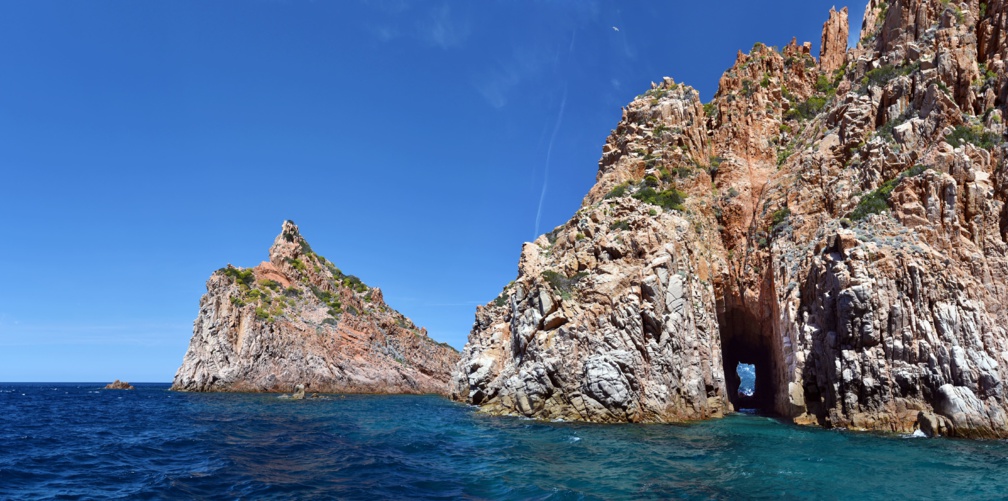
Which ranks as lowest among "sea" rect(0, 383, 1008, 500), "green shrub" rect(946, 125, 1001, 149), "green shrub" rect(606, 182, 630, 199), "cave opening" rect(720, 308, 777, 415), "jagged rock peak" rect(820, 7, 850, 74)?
"sea" rect(0, 383, 1008, 500)

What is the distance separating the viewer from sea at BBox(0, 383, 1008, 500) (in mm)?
17469

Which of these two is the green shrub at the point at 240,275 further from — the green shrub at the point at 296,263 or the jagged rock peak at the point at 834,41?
the jagged rock peak at the point at 834,41

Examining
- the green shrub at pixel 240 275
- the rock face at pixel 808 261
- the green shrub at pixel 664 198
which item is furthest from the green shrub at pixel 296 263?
the green shrub at pixel 664 198

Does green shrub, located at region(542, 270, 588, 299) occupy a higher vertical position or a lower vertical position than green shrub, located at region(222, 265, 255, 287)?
lower

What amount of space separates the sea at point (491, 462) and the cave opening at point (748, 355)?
1608 cm

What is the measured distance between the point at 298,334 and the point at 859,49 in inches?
3200

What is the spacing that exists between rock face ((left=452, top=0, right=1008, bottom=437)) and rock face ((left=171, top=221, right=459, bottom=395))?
1578 inches

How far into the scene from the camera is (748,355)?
2194 inches

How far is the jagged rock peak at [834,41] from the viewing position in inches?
2425

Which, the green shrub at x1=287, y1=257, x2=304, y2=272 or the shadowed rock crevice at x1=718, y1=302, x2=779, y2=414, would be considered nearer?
the shadowed rock crevice at x1=718, y1=302, x2=779, y2=414

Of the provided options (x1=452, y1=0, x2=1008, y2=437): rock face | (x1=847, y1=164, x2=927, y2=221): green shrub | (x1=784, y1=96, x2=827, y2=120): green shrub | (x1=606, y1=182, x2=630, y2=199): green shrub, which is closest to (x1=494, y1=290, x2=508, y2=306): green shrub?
(x1=452, y1=0, x2=1008, y2=437): rock face

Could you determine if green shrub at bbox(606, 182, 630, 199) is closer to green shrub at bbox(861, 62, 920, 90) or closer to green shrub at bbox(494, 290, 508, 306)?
green shrub at bbox(861, 62, 920, 90)

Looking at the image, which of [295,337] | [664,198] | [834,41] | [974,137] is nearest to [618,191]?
[664,198]

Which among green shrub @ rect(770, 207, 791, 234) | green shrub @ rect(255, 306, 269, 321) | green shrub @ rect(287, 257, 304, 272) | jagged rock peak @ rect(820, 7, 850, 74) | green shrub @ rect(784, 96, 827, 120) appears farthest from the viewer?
green shrub @ rect(287, 257, 304, 272)
